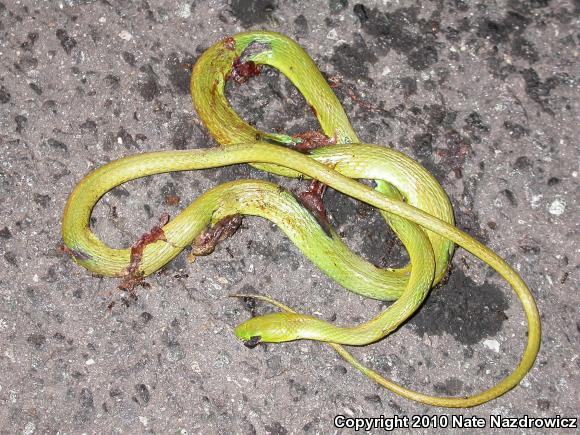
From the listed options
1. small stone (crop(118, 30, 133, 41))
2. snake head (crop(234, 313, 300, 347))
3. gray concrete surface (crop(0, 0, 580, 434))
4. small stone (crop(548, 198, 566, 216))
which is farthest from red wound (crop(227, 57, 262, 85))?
small stone (crop(548, 198, 566, 216))

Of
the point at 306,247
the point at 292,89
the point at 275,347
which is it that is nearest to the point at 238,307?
the point at 275,347

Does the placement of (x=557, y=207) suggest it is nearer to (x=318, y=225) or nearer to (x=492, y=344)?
(x=492, y=344)

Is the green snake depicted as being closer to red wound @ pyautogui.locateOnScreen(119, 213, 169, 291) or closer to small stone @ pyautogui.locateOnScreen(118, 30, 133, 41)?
red wound @ pyautogui.locateOnScreen(119, 213, 169, 291)

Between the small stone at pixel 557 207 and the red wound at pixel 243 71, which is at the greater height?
the red wound at pixel 243 71

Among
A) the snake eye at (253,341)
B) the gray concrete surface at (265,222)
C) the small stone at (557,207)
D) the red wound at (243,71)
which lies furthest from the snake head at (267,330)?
the small stone at (557,207)

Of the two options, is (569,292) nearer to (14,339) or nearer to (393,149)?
(393,149)

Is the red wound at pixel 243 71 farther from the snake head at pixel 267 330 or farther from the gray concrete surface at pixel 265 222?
the snake head at pixel 267 330

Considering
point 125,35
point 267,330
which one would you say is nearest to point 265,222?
point 267,330
